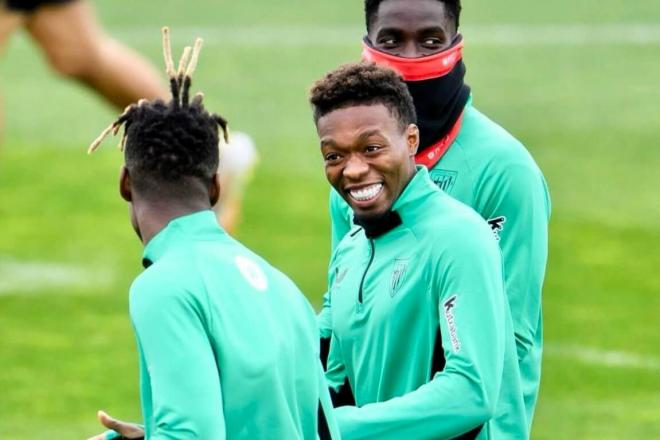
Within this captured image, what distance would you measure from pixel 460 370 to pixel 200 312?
810 millimetres

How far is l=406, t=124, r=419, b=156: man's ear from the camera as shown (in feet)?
17.4

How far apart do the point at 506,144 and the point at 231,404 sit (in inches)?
60.6

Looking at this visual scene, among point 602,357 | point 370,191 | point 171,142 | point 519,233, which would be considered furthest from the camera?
point 602,357

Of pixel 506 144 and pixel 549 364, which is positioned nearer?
pixel 506 144

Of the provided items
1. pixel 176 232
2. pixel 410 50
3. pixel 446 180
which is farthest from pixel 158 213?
pixel 410 50

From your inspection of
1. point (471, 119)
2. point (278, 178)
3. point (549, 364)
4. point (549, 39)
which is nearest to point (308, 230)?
point (278, 178)

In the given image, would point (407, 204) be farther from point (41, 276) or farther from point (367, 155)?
point (41, 276)

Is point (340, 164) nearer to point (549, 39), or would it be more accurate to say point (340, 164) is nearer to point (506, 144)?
point (506, 144)

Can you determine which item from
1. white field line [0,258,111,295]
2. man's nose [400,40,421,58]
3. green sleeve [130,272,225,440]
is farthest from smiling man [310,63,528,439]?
white field line [0,258,111,295]

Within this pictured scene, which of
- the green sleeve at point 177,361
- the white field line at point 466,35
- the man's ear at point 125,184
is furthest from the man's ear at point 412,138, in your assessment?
the white field line at point 466,35

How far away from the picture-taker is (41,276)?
12758 mm

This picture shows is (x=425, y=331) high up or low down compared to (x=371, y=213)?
down

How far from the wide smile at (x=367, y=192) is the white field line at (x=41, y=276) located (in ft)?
24.0

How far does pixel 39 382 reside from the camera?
34.5ft
